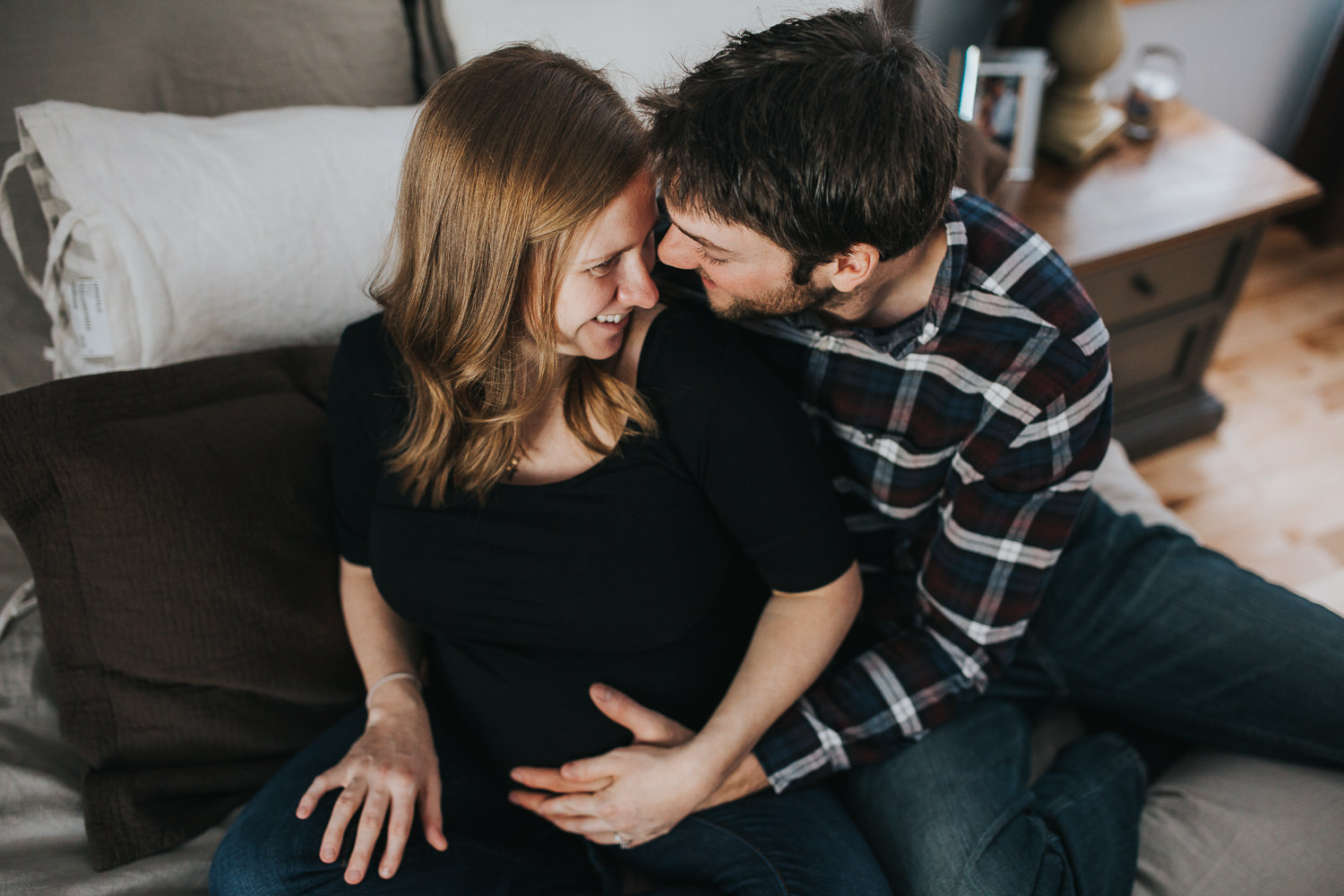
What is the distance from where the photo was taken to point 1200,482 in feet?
6.04

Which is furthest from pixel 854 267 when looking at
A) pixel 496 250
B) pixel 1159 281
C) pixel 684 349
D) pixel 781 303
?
pixel 1159 281

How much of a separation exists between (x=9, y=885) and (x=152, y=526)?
335 mm

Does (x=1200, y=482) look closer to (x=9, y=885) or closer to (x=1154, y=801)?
(x=1154, y=801)

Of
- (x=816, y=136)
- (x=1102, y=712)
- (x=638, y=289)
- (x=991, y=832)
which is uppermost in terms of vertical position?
(x=816, y=136)

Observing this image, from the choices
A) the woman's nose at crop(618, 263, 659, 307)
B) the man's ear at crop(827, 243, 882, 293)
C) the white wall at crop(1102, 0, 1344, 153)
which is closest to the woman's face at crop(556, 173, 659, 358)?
the woman's nose at crop(618, 263, 659, 307)

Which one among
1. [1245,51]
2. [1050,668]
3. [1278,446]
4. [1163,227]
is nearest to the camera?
[1050,668]

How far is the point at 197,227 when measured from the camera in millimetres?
974

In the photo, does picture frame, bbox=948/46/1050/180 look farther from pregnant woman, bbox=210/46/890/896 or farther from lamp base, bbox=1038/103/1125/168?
pregnant woman, bbox=210/46/890/896

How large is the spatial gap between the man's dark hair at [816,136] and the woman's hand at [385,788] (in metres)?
0.61

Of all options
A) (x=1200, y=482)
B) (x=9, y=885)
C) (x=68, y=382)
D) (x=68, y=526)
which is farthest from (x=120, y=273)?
(x=1200, y=482)

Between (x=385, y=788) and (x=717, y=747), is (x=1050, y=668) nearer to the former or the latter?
(x=717, y=747)

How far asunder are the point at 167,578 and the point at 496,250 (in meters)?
0.47

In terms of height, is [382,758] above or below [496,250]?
below

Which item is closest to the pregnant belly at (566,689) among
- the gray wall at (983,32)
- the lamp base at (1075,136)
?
the gray wall at (983,32)
